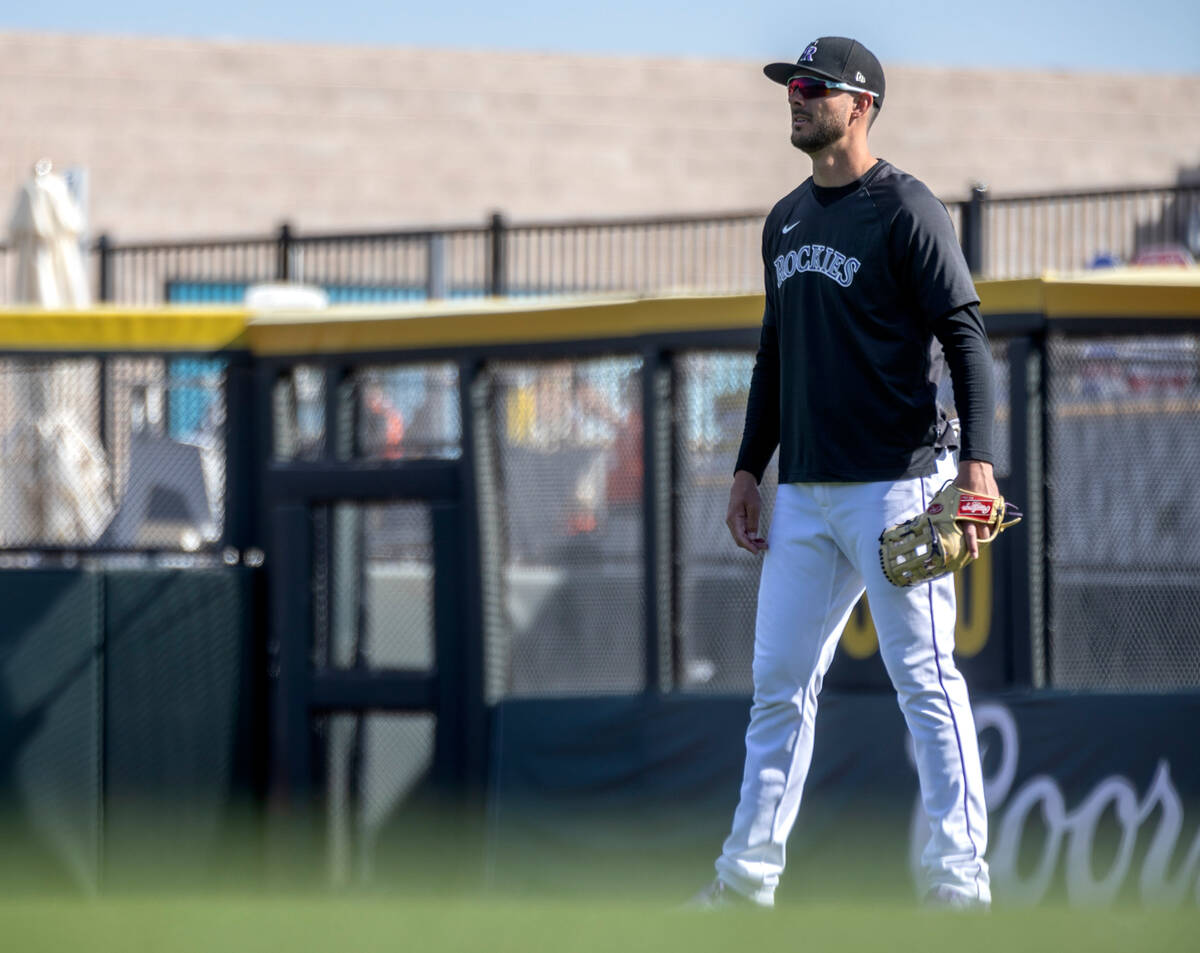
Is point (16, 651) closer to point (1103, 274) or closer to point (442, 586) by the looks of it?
point (442, 586)

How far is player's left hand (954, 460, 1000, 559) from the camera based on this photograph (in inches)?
130

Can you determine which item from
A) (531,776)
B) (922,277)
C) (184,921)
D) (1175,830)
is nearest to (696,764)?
(531,776)

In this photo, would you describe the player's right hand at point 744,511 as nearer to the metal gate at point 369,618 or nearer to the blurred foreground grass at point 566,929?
the blurred foreground grass at point 566,929

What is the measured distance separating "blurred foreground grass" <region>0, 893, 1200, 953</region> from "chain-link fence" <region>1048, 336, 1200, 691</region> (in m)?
2.57

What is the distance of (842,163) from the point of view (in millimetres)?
3545

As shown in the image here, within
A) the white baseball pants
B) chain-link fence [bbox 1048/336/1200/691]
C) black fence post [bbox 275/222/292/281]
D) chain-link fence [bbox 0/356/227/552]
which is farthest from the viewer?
black fence post [bbox 275/222/292/281]

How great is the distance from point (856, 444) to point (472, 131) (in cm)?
2563

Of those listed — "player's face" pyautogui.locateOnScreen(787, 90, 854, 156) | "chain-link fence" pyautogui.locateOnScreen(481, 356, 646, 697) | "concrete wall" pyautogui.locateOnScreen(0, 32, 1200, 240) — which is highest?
"concrete wall" pyautogui.locateOnScreen(0, 32, 1200, 240)

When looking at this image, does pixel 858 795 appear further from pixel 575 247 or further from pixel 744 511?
pixel 575 247

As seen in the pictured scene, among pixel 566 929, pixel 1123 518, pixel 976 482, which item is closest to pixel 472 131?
pixel 1123 518

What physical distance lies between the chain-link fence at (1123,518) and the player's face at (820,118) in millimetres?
1697

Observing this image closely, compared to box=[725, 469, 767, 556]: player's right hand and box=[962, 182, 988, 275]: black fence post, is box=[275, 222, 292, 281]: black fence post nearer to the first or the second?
box=[962, 182, 988, 275]: black fence post

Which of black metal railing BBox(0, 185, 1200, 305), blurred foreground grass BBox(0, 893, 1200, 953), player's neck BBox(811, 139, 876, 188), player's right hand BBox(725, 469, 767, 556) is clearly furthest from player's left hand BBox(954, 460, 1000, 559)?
black metal railing BBox(0, 185, 1200, 305)

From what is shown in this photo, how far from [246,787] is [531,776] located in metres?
1.16
